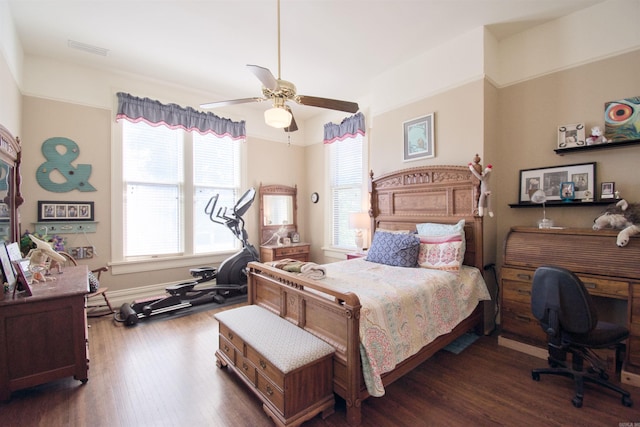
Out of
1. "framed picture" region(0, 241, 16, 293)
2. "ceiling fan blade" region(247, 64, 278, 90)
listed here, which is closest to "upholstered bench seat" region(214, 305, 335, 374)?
"framed picture" region(0, 241, 16, 293)

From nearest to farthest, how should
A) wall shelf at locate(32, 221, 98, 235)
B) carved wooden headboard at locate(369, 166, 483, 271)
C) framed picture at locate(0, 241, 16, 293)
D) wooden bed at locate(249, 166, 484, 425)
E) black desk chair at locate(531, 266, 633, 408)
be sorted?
1. wooden bed at locate(249, 166, 484, 425)
2. black desk chair at locate(531, 266, 633, 408)
3. framed picture at locate(0, 241, 16, 293)
4. carved wooden headboard at locate(369, 166, 483, 271)
5. wall shelf at locate(32, 221, 98, 235)

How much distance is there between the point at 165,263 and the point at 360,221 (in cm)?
307

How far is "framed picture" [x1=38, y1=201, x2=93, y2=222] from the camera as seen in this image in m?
3.55

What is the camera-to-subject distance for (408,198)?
12.4 ft

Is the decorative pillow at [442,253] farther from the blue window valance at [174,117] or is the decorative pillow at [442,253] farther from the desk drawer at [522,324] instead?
the blue window valance at [174,117]

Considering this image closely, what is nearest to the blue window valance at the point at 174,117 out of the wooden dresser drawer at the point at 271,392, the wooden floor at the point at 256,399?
the wooden floor at the point at 256,399

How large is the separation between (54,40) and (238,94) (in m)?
2.25

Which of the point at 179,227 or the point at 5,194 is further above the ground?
the point at 5,194

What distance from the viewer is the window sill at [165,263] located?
13.2ft

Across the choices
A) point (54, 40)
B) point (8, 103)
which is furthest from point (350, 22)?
point (8, 103)

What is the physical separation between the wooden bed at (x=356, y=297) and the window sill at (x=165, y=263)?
7.20 feet

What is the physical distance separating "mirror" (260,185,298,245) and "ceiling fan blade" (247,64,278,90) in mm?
3259

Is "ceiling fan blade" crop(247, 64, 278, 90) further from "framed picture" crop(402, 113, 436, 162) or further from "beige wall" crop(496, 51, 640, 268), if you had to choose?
"beige wall" crop(496, 51, 640, 268)

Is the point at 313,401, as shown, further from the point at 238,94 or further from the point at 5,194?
the point at 238,94
